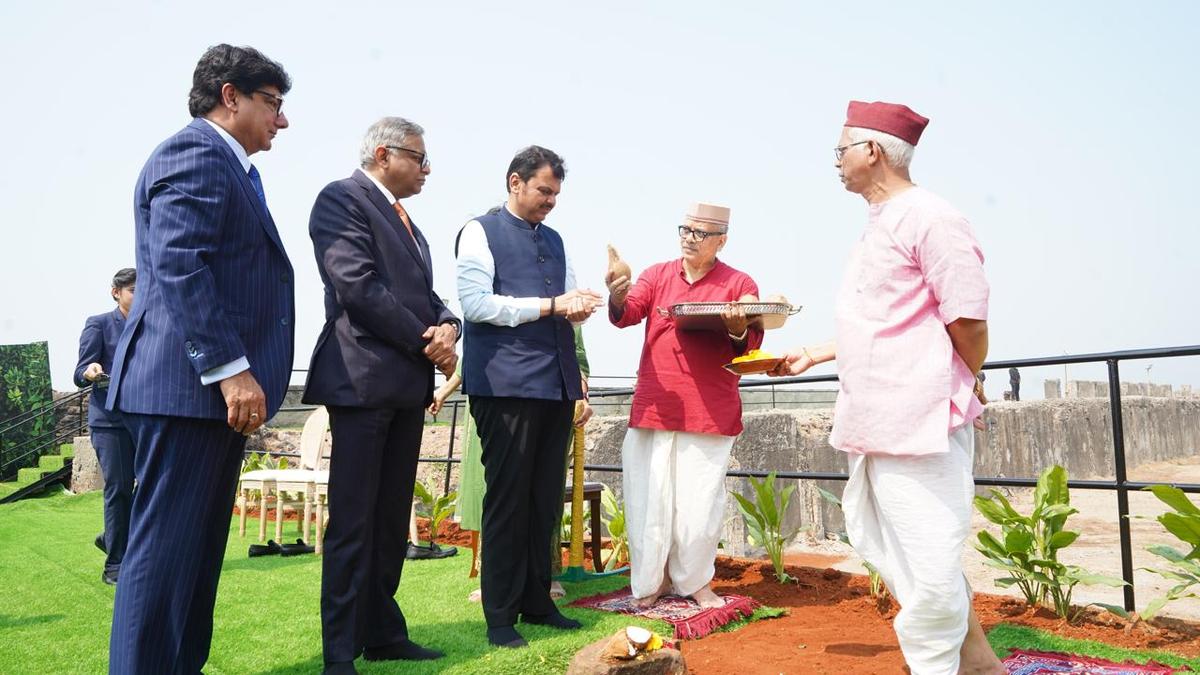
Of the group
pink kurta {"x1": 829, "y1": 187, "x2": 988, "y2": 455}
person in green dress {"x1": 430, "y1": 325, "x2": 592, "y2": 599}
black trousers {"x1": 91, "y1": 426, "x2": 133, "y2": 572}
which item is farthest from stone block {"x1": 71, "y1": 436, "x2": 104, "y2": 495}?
pink kurta {"x1": 829, "y1": 187, "x2": 988, "y2": 455}

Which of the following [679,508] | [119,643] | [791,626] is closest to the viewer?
[119,643]

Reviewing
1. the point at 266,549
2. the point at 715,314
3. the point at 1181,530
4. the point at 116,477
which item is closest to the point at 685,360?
the point at 715,314

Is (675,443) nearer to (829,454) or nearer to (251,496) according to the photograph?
(251,496)

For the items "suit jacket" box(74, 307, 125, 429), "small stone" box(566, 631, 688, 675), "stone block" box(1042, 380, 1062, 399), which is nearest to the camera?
"small stone" box(566, 631, 688, 675)

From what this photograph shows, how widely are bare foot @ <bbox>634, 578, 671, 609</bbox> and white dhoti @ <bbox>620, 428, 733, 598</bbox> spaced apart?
2cm

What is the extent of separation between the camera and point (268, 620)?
3686mm

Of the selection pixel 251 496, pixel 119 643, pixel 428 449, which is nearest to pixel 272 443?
pixel 428 449

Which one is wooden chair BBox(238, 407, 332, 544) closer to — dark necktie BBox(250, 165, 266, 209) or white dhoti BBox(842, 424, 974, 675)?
dark necktie BBox(250, 165, 266, 209)

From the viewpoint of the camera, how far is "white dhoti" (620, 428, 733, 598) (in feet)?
12.1

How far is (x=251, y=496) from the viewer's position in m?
7.60

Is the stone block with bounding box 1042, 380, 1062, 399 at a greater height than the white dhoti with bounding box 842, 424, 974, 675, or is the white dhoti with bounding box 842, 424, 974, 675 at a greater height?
→ the stone block with bounding box 1042, 380, 1062, 399

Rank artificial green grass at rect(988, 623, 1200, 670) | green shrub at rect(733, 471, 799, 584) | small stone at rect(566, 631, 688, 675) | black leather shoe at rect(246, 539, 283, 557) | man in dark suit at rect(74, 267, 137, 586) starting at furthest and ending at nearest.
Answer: black leather shoe at rect(246, 539, 283, 557) → man in dark suit at rect(74, 267, 137, 586) → green shrub at rect(733, 471, 799, 584) → artificial green grass at rect(988, 623, 1200, 670) → small stone at rect(566, 631, 688, 675)

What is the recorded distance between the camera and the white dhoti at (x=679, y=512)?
12.1 ft

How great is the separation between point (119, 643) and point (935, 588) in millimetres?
2099
